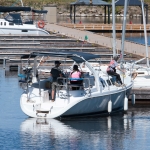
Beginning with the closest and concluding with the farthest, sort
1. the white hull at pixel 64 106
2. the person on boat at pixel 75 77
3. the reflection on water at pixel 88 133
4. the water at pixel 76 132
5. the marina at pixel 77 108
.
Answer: the water at pixel 76 132 → the reflection on water at pixel 88 133 → the marina at pixel 77 108 → the white hull at pixel 64 106 → the person on boat at pixel 75 77

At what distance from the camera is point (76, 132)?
29.3 meters

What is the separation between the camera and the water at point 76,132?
88.4 ft

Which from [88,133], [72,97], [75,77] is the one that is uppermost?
[75,77]

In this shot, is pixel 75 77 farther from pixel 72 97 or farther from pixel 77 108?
pixel 77 108

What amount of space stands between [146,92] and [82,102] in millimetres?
6454

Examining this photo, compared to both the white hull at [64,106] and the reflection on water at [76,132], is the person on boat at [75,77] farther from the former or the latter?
the reflection on water at [76,132]

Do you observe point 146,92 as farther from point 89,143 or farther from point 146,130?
point 89,143

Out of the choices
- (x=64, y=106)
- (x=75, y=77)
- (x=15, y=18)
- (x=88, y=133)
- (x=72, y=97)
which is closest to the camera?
(x=88, y=133)

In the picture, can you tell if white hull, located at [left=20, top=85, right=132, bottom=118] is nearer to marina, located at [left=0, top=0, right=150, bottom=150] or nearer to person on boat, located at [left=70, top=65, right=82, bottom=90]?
marina, located at [left=0, top=0, right=150, bottom=150]

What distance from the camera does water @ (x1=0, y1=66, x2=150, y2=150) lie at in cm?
2695

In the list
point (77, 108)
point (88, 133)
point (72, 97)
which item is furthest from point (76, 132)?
point (72, 97)

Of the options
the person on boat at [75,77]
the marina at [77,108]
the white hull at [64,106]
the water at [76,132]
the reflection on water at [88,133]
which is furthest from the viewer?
the person on boat at [75,77]

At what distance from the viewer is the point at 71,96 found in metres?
30.9

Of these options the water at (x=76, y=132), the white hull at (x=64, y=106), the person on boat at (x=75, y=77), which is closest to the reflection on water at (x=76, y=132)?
the water at (x=76, y=132)
